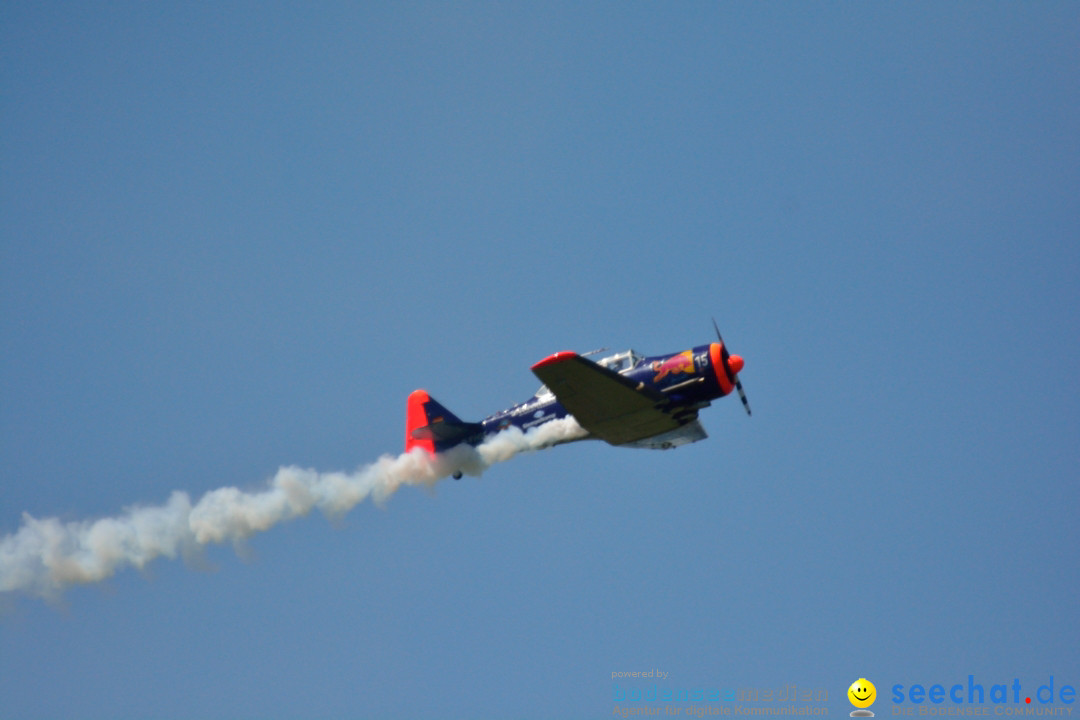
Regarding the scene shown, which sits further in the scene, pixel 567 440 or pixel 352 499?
pixel 352 499

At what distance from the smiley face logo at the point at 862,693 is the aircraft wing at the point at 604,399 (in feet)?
27.6

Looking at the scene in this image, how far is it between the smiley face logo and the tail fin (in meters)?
12.5

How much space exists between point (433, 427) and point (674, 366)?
8119 millimetres

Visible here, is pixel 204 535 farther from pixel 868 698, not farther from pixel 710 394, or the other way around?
pixel 868 698

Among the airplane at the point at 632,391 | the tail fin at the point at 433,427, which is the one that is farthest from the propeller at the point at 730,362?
the tail fin at the point at 433,427

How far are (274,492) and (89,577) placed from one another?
5.64 m

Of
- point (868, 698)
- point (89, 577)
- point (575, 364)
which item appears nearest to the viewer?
point (575, 364)

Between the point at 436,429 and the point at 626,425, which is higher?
the point at 436,429

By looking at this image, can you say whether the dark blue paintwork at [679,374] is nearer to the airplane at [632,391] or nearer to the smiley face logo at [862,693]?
the airplane at [632,391]

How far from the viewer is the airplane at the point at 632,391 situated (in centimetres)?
2720

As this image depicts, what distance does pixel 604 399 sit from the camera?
28.0m

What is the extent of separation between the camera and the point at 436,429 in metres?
32.3

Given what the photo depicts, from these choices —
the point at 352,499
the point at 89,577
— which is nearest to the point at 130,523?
the point at 89,577

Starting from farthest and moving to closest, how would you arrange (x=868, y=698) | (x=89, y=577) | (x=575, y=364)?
(x=89, y=577), (x=868, y=698), (x=575, y=364)
